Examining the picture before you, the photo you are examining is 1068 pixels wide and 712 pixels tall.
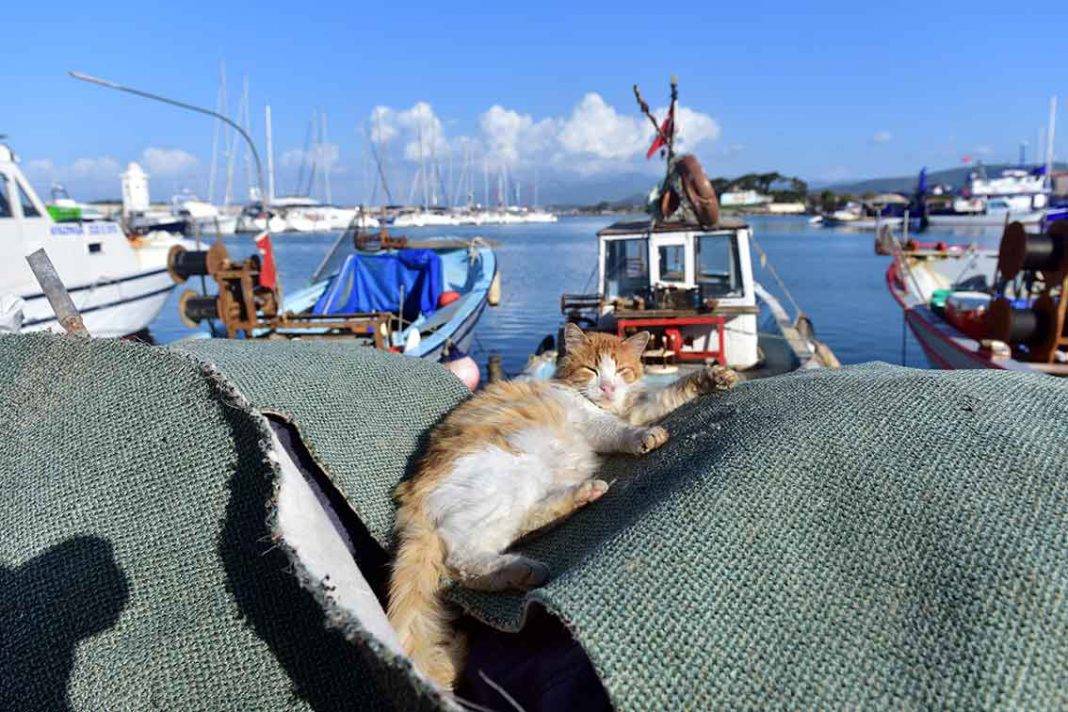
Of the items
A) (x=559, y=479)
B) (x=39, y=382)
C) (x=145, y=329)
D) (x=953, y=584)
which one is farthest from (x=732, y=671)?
(x=145, y=329)

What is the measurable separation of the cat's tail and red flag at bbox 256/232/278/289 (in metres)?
6.05

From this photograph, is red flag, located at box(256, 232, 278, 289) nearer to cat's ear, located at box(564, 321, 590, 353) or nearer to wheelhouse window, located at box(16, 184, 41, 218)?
cat's ear, located at box(564, 321, 590, 353)

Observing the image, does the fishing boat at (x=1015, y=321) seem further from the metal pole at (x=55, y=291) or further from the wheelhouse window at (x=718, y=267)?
the metal pole at (x=55, y=291)

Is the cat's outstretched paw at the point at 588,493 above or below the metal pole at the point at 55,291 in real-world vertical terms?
below

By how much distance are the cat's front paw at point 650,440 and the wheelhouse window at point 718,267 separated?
5762 millimetres

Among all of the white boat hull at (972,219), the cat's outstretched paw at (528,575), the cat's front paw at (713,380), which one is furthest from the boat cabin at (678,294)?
the white boat hull at (972,219)

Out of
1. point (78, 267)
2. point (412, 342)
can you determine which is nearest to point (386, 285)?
point (412, 342)

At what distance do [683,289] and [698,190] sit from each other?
1121 millimetres

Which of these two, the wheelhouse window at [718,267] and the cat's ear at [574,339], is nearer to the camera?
the cat's ear at [574,339]

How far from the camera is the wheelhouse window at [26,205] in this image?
10102mm

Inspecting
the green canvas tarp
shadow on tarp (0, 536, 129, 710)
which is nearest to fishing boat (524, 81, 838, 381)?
the green canvas tarp

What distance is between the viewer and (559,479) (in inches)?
79.5

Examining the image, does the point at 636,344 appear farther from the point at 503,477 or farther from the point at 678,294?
the point at 678,294

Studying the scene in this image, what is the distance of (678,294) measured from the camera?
288 inches
